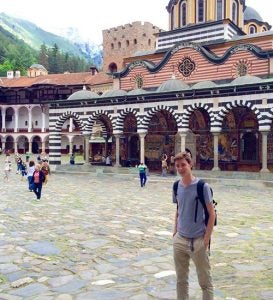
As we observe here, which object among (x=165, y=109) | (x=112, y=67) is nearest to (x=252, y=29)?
(x=165, y=109)

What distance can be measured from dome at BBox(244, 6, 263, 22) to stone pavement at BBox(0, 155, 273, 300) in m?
Answer: 30.3

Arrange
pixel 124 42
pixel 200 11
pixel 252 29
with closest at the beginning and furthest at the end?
pixel 200 11, pixel 252 29, pixel 124 42

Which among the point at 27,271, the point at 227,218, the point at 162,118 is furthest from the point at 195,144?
the point at 27,271

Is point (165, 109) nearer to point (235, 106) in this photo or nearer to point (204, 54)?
point (235, 106)

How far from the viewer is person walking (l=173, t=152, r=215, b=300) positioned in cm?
405

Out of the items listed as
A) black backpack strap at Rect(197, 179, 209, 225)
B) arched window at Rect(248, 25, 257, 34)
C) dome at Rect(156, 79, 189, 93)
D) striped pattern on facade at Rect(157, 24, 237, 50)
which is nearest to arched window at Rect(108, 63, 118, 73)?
arched window at Rect(248, 25, 257, 34)

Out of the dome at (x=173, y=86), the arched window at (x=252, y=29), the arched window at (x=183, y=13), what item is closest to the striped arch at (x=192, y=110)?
the dome at (x=173, y=86)

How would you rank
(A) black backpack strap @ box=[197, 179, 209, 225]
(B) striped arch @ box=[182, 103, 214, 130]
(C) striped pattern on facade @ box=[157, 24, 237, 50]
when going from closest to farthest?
(A) black backpack strap @ box=[197, 179, 209, 225] → (B) striped arch @ box=[182, 103, 214, 130] → (C) striped pattern on facade @ box=[157, 24, 237, 50]

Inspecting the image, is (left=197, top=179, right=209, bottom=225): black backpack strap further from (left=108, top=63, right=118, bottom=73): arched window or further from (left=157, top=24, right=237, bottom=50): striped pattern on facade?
(left=108, top=63, right=118, bottom=73): arched window

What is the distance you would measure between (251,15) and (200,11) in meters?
10.5

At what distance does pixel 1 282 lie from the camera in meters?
5.27

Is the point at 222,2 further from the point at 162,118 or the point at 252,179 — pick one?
the point at 252,179

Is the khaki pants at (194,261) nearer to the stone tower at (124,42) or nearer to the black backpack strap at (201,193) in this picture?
the black backpack strap at (201,193)

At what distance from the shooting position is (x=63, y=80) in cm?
5331
